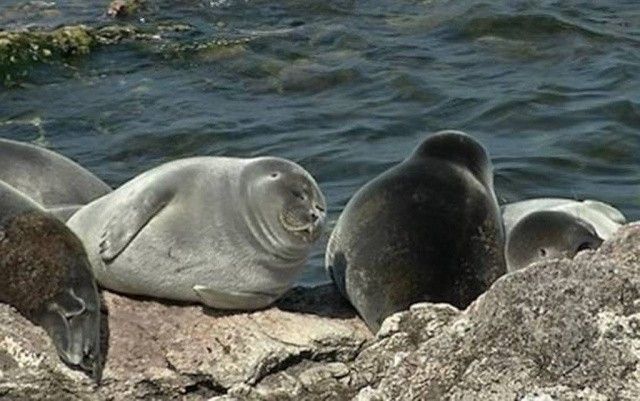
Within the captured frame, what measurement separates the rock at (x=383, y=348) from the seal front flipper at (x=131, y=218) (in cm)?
20

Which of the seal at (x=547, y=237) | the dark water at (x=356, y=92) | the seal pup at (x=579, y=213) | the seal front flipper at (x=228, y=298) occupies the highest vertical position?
the seal at (x=547, y=237)

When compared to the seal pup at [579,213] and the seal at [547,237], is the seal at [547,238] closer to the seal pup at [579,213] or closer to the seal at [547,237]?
the seal at [547,237]

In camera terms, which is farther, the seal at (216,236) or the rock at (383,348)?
the seal at (216,236)

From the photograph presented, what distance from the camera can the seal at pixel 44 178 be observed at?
721 centimetres

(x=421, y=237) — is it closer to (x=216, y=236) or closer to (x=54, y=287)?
(x=216, y=236)

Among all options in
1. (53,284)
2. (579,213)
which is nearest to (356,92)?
(579,213)

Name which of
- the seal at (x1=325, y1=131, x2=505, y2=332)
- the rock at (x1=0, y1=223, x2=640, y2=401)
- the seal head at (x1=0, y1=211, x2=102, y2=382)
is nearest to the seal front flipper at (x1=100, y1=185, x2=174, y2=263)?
the rock at (x1=0, y1=223, x2=640, y2=401)

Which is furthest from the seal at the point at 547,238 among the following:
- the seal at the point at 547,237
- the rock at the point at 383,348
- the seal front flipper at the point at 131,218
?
the seal front flipper at the point at 131,218

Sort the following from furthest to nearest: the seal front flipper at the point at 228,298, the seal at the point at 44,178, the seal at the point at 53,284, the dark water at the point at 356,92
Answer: the dark water at the point at 356,92 < the seal at the point at 44,178 < the seal front flipper at the point at 228,298 < the seal at the point at 53,284

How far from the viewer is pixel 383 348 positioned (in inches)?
A: 198

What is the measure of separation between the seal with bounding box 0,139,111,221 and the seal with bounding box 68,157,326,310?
96cm

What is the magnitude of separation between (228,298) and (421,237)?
0.85m

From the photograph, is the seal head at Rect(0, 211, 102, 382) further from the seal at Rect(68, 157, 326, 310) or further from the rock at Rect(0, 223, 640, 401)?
the seal at Rect(68, 157, 326, 310)

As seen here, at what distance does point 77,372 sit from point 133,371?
235 millimetres
